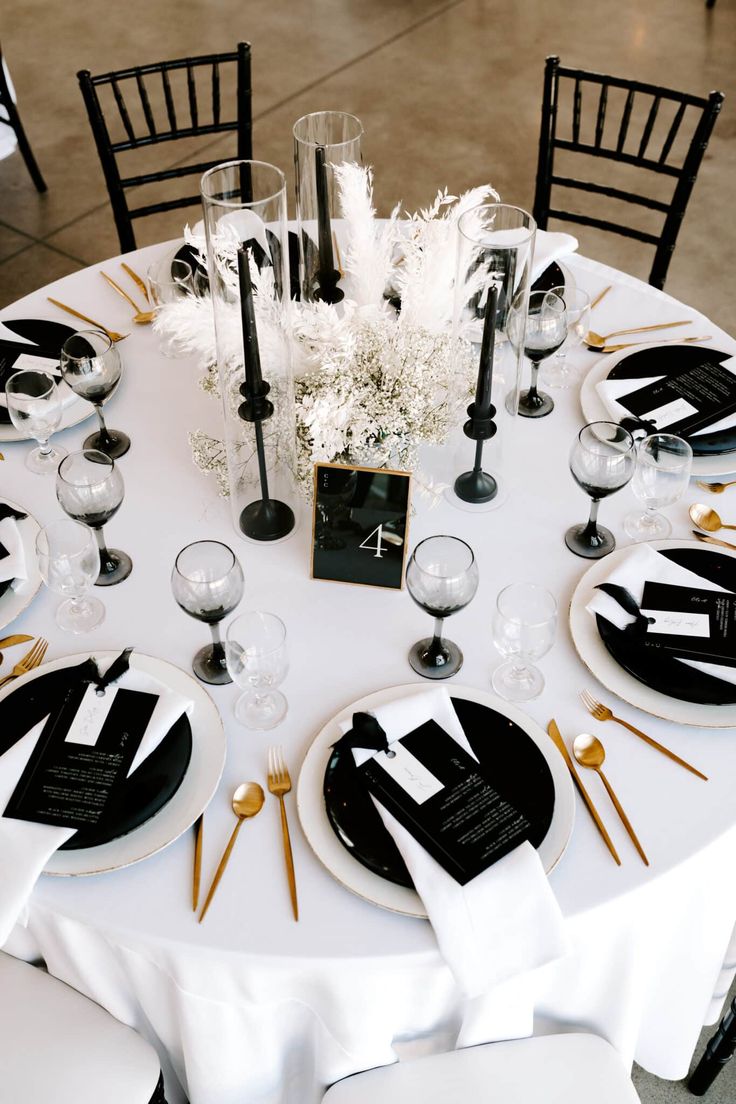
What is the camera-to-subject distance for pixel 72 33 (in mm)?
5230

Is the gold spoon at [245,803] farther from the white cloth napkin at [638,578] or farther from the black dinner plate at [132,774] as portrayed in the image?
the white cloth napkin at [638,578]

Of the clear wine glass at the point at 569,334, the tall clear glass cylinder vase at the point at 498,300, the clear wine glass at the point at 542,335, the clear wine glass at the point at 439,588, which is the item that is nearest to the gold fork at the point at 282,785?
the clear wine glass at the point at 439,588

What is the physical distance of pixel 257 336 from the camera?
1.50m

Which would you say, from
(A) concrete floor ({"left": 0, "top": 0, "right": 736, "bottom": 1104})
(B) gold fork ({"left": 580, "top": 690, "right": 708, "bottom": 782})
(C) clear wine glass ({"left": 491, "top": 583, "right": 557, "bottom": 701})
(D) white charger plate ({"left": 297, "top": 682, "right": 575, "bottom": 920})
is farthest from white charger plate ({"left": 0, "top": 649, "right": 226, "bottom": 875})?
(A) concrete floor ({"left": 0, "top": 0, "right": 736, "bottom": 1104})

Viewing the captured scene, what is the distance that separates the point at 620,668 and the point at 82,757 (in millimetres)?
760

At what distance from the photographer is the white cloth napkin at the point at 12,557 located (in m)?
1.58

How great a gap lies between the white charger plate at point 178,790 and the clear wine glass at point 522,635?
1.34ft

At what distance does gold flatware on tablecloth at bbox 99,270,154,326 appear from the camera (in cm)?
206

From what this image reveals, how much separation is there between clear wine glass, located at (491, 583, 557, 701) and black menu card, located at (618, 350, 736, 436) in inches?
20.1

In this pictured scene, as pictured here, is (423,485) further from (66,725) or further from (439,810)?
(66,725)

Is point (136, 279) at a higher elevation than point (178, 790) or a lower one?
higher

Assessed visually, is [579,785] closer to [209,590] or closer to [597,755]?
[597,755]

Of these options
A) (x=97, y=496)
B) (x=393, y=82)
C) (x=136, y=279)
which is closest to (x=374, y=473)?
(x=97, y=496)

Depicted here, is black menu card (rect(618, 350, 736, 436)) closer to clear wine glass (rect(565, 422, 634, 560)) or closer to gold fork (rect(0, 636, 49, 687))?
clear wine glass (rect(565, 422, 634, 560))
